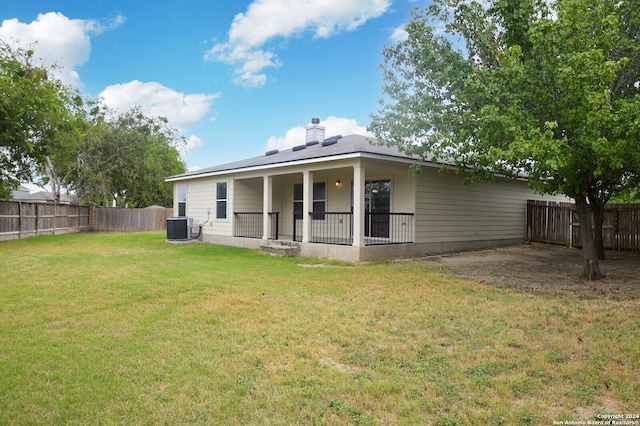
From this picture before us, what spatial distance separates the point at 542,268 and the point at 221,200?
11.0 metres

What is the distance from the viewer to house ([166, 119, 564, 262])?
11117 millimetres

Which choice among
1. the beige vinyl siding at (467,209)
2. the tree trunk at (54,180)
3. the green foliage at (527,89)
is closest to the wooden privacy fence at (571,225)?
the beige vinyl siding at (467,209)

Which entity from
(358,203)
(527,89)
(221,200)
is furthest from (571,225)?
(221,200)

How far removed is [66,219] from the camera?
2203 cm

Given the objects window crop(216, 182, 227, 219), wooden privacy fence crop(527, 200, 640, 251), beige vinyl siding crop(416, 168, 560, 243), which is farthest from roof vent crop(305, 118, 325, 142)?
wooden privacy fence crop(527, 200, 640, 251)

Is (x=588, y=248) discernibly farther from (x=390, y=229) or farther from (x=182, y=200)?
(x=182, y=200)

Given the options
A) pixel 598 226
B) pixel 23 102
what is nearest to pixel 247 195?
pixel 23 102

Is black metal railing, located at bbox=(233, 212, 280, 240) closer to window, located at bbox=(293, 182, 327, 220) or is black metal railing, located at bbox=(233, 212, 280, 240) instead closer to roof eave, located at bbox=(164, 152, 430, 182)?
window, located at bbox=(293, 182, 327, 220)

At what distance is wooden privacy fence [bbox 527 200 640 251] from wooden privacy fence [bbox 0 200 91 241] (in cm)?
2111

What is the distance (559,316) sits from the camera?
204 inches

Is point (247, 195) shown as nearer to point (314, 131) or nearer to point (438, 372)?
point (314, 131)

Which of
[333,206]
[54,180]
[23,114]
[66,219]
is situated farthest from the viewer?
[54,180]

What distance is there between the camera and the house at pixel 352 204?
1112cm

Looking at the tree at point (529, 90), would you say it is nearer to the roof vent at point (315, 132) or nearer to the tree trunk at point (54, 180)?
the roof vent at point (315, 132)
